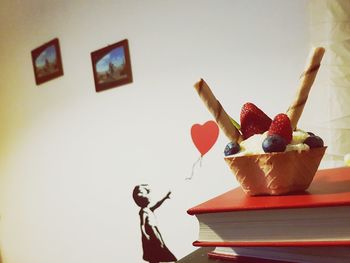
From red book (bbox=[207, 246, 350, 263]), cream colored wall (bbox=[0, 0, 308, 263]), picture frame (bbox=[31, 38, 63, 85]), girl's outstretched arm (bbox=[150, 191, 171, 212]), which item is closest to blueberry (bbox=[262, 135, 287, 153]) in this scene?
red book (bbox=[207, 246, 350, 263])

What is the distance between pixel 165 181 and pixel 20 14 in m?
1.28

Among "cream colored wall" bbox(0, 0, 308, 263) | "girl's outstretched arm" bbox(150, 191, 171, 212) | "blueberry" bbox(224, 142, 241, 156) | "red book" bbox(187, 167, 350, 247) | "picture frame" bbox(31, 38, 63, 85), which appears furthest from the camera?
"picture frame" bbox(31, 38, 63, 85)

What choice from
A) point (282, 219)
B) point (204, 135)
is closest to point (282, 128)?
point (282, 219)

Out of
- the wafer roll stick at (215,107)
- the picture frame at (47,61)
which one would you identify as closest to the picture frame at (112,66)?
the picture frame at (47,61)

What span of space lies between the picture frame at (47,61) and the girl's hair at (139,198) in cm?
70

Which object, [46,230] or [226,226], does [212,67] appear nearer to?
[226,226]

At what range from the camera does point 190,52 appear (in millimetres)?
1054

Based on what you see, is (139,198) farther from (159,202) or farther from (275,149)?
(275,149)

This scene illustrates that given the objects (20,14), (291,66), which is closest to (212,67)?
(291,66)

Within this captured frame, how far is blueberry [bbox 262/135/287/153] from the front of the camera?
1.45ft

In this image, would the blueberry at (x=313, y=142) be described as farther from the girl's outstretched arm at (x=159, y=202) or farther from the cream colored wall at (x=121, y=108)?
the girl's outstretched arm at (x=159, y=202)

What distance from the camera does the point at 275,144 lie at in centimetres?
44

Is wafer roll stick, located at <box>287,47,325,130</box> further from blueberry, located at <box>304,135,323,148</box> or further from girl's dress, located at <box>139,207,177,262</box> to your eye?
girl's dress, located at <box>139,207,177,262</box>

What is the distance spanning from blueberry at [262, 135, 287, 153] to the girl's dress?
0.84 m
